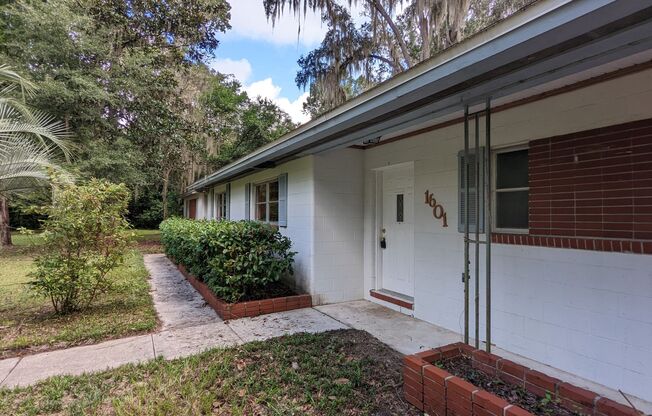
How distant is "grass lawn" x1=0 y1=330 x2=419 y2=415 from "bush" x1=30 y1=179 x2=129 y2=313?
208cm

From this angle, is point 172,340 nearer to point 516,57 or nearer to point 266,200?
point 266,200

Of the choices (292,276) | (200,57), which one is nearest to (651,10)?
(292,276)

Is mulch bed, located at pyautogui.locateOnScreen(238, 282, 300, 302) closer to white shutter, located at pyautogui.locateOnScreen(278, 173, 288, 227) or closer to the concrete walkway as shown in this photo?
the concrete walkway

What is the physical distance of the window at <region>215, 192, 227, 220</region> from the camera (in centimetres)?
1237

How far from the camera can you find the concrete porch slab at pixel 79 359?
342cm

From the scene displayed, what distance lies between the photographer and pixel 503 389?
2.55 m

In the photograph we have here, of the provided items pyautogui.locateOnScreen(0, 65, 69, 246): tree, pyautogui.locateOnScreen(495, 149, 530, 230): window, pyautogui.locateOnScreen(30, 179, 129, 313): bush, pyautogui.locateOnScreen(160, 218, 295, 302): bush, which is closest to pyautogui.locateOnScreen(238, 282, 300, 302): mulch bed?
pyautogui.locateOnScreen(160, 218, 295, 302): bush

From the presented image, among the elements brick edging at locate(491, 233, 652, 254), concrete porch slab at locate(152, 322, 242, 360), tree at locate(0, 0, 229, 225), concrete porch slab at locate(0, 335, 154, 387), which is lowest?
concrete porch slab at locate(0, 335, 154, 387)

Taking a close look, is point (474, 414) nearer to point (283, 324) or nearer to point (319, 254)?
point (283, 324)

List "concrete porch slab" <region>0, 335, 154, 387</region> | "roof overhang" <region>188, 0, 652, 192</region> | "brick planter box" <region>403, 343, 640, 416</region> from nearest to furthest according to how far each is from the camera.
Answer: "roof overhang" <region>188, 0, 652, 192</region> < "brick planter box" <region>403, 343, 640, 416</region> < "concrete porch slab" <region>0, 335, 154, 387</region>

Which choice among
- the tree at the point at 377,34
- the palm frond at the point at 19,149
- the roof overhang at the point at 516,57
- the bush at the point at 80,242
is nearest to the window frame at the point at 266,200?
the bush at the point at 80,242

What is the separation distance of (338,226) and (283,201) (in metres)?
1.38

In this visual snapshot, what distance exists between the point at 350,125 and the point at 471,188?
1.66m

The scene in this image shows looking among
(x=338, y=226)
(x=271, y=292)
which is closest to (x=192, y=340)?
(x=271, y=292)
